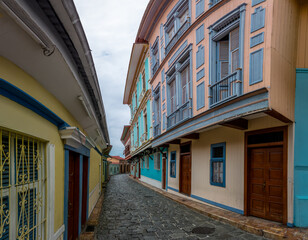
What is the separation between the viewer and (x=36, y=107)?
2561 millimetres

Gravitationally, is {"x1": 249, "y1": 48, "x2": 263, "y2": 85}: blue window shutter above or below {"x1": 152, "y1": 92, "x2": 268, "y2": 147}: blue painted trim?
above

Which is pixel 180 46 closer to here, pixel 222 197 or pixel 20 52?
pixel 222 197

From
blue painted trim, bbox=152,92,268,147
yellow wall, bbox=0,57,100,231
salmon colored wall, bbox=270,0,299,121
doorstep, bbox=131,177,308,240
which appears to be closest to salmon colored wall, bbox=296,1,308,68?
salmon colored wall, bbox=270,0,299,121

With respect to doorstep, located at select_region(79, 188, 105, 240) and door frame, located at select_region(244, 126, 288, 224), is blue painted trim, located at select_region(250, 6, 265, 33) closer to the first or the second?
door frame, located at select_region(244, 126, 288, 224)

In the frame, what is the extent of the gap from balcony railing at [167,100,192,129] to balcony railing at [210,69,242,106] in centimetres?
160

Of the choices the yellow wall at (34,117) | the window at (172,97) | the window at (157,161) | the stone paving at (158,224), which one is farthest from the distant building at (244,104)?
the window at (157,161)

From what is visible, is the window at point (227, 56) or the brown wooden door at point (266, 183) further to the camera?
the window at point (227, 56)

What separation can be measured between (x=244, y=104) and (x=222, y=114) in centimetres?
98

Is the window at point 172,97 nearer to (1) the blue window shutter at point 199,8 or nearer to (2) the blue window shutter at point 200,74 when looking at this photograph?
(2) the blue window shutter at point 200,74

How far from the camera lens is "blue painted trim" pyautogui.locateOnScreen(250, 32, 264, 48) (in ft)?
18.9

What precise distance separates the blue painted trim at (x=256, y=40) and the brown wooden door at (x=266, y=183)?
2.83 metres

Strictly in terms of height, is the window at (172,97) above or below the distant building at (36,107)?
above

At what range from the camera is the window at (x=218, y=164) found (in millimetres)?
8055

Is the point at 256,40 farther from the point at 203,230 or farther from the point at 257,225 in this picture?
the point at 203,230
